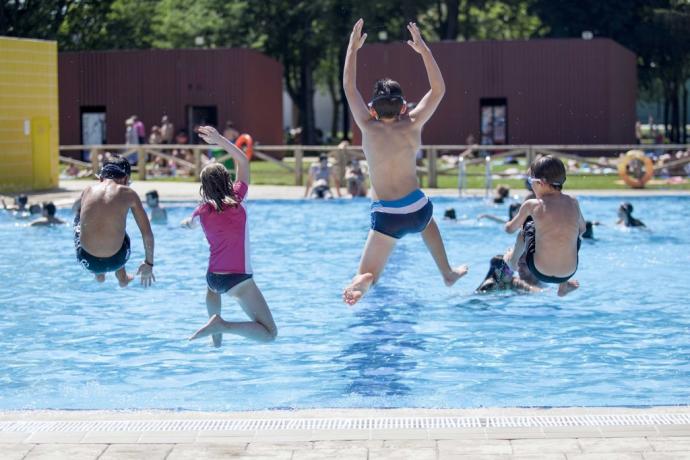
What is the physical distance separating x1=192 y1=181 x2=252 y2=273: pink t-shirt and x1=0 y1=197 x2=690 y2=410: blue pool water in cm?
102

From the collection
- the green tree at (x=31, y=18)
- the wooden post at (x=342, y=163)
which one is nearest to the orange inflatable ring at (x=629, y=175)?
the wooden post at (x=342, y=163)

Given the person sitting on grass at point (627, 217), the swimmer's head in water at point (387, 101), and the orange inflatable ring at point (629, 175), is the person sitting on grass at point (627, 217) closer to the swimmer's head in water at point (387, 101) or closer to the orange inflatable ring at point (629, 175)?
the orange inflatable ring at point (629, 175)

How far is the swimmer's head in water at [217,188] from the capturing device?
7875mm

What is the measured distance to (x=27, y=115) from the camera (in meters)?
27.8

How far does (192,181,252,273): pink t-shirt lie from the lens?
314 inches

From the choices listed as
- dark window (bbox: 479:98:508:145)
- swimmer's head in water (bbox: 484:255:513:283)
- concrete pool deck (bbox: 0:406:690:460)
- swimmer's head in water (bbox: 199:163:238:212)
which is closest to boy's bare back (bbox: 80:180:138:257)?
swimmer's head in water (bbox: 199:163:238:212)

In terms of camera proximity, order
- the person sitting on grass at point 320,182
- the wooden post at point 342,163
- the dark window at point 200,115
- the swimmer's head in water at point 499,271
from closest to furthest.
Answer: the swimmer's head in water at point 499,271 → the person sitting on grass at point 320,182 → the wooden post at point 342,163 → the dark window at point 200,115

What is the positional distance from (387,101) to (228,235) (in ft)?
4.73

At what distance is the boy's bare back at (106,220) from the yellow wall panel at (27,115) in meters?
18.3

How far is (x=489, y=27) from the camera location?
63.1 metres

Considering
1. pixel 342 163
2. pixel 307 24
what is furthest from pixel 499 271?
pixel 307 24

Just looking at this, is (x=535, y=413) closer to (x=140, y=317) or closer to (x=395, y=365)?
(x=395, y=365)

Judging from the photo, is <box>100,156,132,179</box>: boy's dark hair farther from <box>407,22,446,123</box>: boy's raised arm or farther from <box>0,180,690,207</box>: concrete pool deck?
<box>0,180,690,207</box>: concrete pool deck

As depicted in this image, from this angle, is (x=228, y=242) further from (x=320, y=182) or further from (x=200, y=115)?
(x=200, y=115)
